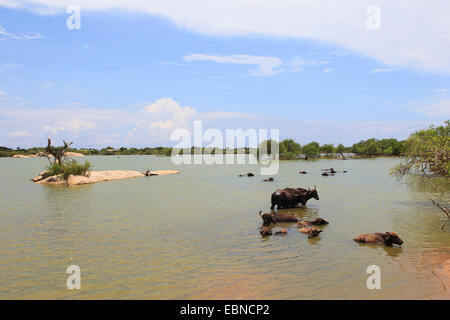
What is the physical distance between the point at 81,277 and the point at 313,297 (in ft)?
20.1

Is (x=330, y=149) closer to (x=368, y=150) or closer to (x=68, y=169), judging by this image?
(x=368, y=150)

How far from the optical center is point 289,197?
730 inches

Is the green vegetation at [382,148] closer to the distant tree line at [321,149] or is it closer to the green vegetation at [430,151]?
the distant tree line at [321,149]

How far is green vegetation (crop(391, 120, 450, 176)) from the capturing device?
51.0ft

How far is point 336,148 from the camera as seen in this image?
381 ft

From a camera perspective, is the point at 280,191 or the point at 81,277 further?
the point at 280,191

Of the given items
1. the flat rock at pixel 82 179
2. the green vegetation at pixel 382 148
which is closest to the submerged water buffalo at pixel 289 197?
the flat rock at pixel 82 179

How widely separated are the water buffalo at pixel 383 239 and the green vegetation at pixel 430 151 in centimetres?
604

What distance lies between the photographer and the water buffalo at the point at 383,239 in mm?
10648

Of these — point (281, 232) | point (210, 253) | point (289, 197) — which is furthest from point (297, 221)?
point (210, 253)

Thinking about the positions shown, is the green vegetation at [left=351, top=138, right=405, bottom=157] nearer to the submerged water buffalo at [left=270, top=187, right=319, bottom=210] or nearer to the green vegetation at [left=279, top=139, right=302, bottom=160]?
the green vegetation at [left=279, top=139, right=302, bottom=160]

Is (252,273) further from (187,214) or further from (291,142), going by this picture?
(291,142)
